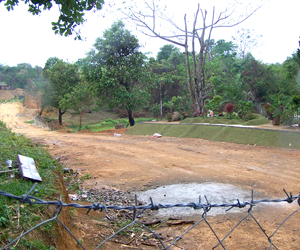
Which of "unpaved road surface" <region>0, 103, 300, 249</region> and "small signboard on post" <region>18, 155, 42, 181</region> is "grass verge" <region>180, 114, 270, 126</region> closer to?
"unpaved road surface" <region>0, 103, 300, 249</region>

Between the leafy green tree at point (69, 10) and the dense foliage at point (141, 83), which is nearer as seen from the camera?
the leafy green tree at point (69, 10)

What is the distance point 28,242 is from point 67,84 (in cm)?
2779

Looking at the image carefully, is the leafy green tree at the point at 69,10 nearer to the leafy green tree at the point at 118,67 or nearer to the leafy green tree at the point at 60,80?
the leafy green tree at the point at 118,67

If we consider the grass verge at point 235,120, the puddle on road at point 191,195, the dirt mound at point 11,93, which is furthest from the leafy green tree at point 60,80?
the dirt mound at point 11,93

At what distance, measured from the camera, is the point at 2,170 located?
343 cm

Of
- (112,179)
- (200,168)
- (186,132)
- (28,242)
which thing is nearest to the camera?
(28,242)

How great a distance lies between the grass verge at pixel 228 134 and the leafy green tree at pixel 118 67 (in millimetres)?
2754

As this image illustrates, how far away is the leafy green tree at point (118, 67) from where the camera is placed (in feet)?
68.1

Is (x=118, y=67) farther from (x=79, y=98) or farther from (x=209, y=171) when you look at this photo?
(x=209, y=171)

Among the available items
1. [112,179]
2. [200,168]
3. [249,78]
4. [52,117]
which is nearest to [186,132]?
[200,168]

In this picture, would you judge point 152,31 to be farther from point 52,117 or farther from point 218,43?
point 218,43

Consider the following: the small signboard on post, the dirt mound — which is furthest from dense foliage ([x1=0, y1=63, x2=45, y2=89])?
the small signboard on post

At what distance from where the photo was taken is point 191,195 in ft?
18.1

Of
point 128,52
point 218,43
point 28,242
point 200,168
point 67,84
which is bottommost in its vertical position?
point 200,168
